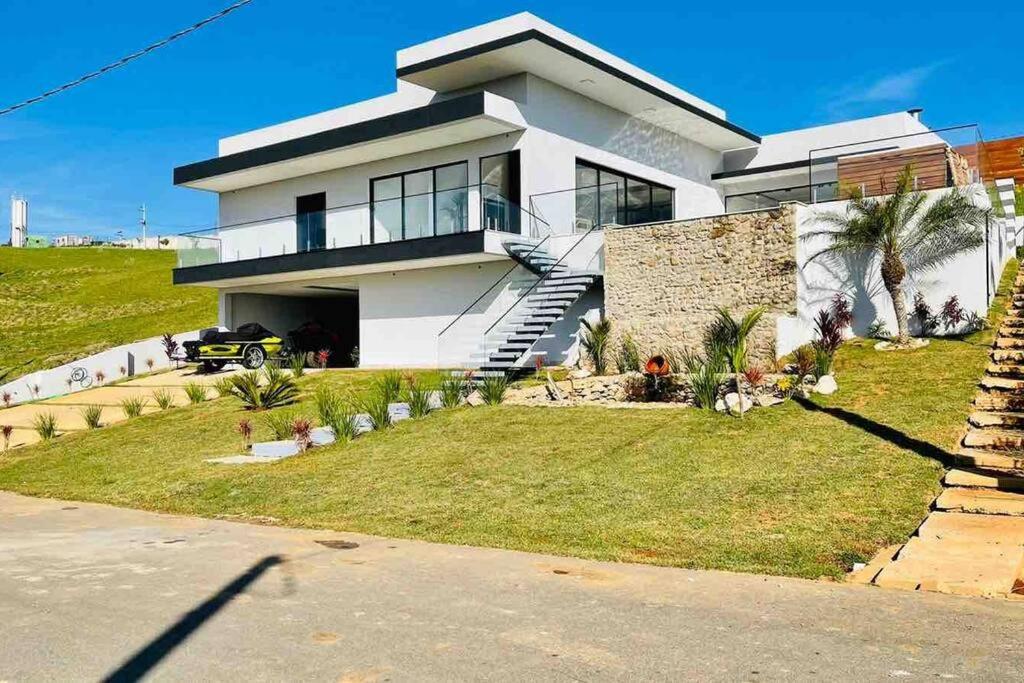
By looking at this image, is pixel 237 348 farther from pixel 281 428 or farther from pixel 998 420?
pixel 998 420

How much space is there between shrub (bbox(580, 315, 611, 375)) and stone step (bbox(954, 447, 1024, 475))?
33.9 ft

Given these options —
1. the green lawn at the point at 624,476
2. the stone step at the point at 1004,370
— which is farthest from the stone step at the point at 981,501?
the stone step at the point at 1004,370

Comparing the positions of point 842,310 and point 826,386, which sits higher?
point 842,310

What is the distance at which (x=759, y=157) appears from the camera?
33.0m

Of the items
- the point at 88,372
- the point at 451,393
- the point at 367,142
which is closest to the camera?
the point at 451,393

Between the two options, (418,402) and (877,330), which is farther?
(877,330)

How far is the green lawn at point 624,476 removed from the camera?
8164mm

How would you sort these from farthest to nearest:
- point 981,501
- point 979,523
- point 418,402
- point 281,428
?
point 418,402 → point 281,428 → point 981,501 → point 979,523

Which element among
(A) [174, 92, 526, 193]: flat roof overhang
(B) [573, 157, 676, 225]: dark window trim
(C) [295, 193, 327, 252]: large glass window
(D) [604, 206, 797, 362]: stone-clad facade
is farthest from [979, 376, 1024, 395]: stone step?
(C) [295, 193, 327, 252]: large glass window

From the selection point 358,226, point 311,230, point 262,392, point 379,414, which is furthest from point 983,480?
point 311,230

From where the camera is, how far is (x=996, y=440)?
9.88 metres

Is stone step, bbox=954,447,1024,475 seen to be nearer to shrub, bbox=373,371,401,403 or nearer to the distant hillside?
shrub, bbox=373,371,401,403

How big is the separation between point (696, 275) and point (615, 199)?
7289 millimetres

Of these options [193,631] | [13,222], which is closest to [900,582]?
[193,631]
